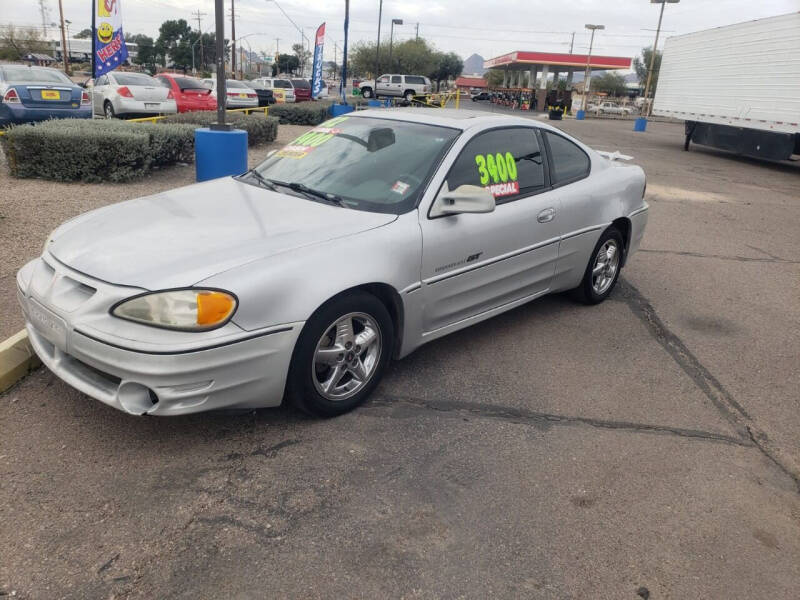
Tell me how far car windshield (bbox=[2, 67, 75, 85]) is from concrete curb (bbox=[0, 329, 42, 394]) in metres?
11.9

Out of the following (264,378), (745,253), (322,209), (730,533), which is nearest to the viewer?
(730,533)

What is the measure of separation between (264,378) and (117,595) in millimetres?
1063

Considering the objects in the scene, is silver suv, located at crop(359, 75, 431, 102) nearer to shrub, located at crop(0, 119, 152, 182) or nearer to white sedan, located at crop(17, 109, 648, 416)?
shrub, located at crop(0, 119, 152, 182)

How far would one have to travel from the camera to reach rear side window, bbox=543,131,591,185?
481cm

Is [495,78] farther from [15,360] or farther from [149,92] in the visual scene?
[15,360]

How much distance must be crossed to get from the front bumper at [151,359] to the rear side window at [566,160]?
2.65m

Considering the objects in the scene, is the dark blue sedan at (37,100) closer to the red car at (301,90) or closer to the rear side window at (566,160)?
the rear side window at (566,160)

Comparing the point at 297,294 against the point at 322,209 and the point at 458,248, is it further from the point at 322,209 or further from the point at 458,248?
the point at 458,248

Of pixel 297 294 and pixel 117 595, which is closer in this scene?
pixel 117 595

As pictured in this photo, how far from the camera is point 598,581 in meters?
2.46

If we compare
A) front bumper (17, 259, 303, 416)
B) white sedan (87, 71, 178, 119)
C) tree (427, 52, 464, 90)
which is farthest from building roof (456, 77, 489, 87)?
front bumper (17, 259, 303, 416)

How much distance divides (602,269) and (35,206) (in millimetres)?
5946

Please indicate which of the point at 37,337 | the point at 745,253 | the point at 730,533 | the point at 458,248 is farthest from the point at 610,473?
the point at 745,253

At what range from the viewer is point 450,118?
441 centimetres
